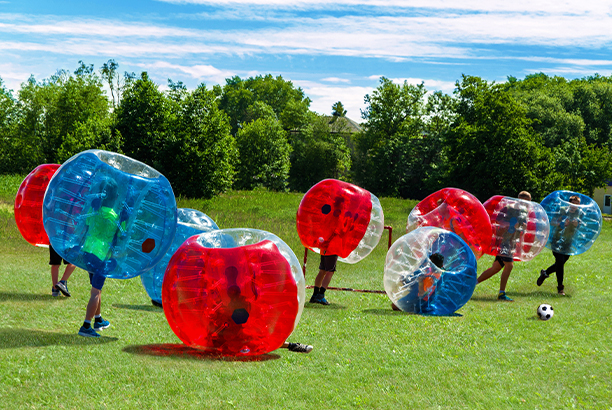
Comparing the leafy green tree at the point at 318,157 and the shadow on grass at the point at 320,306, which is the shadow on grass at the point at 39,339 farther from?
the leafy green tree at the point at 318,157

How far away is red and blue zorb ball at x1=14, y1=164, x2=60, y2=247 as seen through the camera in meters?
11.4

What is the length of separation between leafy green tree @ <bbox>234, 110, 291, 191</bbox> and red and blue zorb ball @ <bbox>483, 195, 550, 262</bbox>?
182ft

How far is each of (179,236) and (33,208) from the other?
3.78 m

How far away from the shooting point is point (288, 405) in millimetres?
6047

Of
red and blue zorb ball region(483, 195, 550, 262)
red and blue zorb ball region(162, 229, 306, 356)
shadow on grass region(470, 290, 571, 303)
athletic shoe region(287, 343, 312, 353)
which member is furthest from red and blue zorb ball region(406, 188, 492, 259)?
red and blue zorb ball region(162, 229, 306, 356)

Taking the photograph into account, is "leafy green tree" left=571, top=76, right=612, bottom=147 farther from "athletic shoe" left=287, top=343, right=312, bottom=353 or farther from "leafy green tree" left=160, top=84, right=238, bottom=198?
"athletic shoe" left=287, top=343, right=312, bottom=353

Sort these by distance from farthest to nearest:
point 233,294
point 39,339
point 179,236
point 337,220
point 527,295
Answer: point 527,295 < point 337,220 < point 179,236 < point 39,339 < point 233,294

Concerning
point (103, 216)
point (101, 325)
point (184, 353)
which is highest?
point (103, 216)

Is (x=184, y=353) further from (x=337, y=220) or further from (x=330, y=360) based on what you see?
(x=337, y=220)

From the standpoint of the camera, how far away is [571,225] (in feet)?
46.3


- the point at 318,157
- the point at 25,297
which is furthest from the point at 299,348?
the point at 318,157

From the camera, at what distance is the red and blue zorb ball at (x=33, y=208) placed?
11.4 meters

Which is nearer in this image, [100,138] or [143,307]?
[143,307]

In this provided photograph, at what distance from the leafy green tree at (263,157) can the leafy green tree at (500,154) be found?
24.5m
